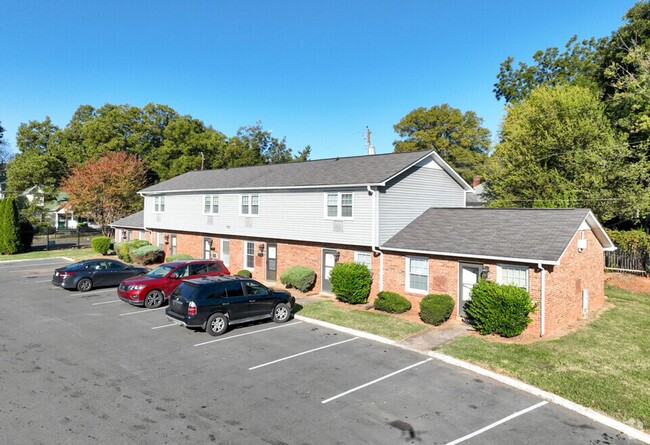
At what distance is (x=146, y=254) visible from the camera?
99.2 feet

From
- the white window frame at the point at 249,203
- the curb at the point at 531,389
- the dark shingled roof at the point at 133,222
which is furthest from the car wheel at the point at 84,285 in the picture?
the curb at the point at 531,389

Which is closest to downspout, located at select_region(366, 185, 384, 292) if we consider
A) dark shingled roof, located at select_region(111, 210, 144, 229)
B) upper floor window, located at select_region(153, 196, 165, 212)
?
upper floor window, located at select_region(153, 196, 165, 212)

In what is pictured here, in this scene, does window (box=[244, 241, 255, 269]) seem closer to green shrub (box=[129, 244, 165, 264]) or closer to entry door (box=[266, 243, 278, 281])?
entry door (box=[266, 243, 278, 281])

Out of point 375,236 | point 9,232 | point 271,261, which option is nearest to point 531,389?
point 375,236

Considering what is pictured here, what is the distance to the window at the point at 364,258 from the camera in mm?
19302

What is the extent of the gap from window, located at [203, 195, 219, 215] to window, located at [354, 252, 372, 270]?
37.6ft

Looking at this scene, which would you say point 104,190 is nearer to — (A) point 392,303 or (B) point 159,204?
(B) point 159,204

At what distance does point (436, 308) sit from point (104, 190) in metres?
37.5

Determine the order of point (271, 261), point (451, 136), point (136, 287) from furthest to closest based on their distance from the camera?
A: point (451, 136), point (271, 261), point (136, 287)

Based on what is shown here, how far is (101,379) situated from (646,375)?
13.6 metres

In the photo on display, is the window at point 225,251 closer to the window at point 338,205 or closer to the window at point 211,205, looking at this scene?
the window at point 211,205

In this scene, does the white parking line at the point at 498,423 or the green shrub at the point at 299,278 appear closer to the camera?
the white parking line at the point at 498,423

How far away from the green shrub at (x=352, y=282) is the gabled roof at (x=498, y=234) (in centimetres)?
162

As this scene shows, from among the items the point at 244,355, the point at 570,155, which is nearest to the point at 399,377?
the point at 244,355
